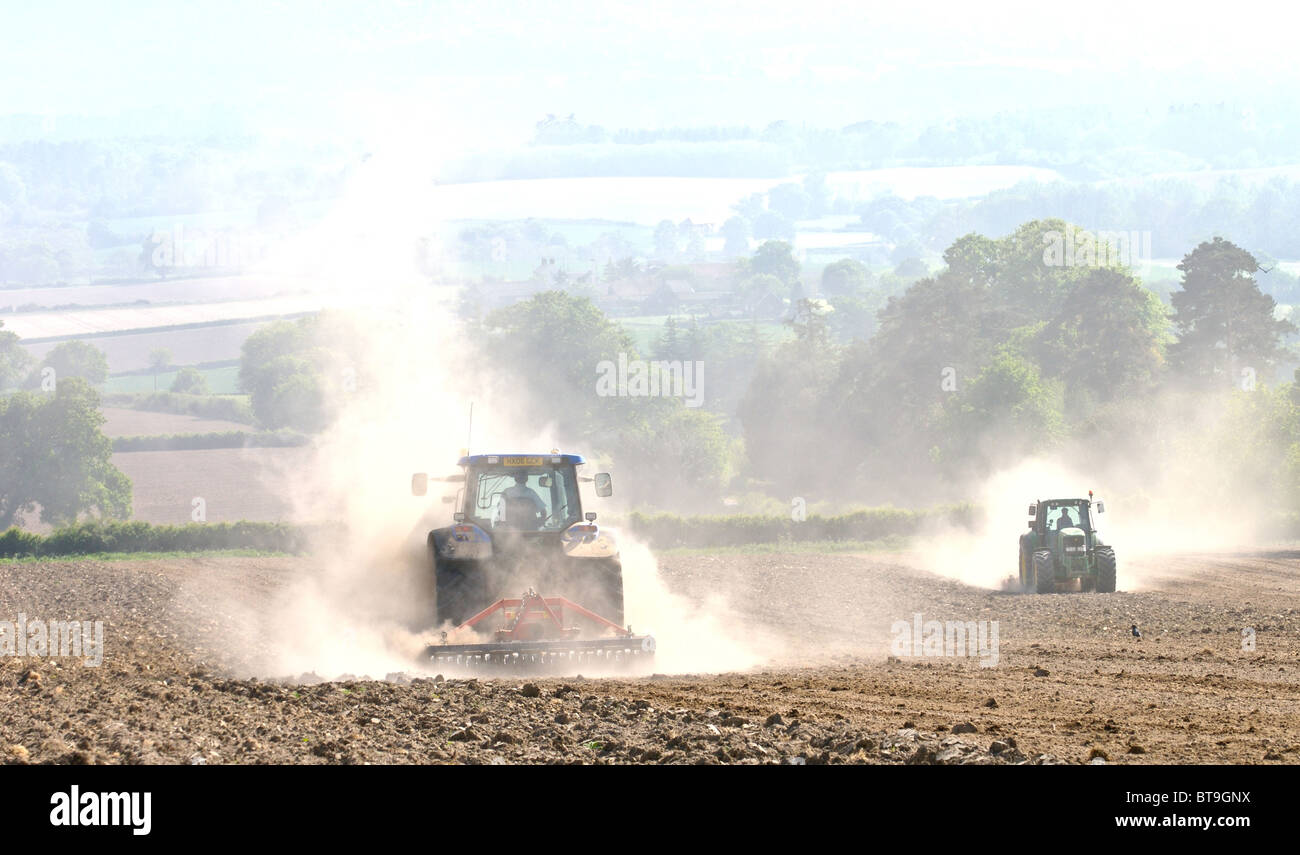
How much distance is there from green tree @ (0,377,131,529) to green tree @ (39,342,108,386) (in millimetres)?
45557

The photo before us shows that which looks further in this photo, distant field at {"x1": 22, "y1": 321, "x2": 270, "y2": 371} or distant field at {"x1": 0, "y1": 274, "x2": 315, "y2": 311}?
distant field at {"x1": 0, "y1": 274, "x2": 315, "y2": 311}

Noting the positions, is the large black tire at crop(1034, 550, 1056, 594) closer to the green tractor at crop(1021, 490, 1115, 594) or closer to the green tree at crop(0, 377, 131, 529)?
the green tractor at crop(1021, 490, 1115, 594)

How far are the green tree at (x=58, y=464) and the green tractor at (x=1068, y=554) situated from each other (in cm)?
5989

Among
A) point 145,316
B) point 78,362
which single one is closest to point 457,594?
point 78,362

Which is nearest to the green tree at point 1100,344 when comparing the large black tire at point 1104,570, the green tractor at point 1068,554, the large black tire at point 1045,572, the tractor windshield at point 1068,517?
the tractor windshield at point 1068,517

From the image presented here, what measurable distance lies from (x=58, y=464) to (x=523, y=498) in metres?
69.5

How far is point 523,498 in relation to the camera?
63.0ft

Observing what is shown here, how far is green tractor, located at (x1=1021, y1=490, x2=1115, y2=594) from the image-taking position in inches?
1261

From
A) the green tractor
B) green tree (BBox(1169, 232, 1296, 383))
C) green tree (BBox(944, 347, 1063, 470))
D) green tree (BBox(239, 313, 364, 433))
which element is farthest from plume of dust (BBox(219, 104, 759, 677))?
green tree (BBox(1169, 232, 1296, 383))

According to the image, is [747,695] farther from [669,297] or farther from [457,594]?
[669,297]

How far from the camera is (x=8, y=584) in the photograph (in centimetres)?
3522

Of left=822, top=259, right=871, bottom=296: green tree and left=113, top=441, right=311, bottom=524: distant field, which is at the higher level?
left=822, top=259, right=871, bottom=296: green tree

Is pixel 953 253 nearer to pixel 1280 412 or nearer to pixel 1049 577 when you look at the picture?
pixel 1280 412

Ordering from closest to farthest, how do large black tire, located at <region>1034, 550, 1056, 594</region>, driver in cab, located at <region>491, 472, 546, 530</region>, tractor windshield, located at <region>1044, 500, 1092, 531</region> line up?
driver in cab, located at <region>491, 472, 546, 530</region> < large black tire, located at <region>1034, 550, 1056, 594</region> < tractor windshield, located at <region>1044, 500, 1092, 531</region>
